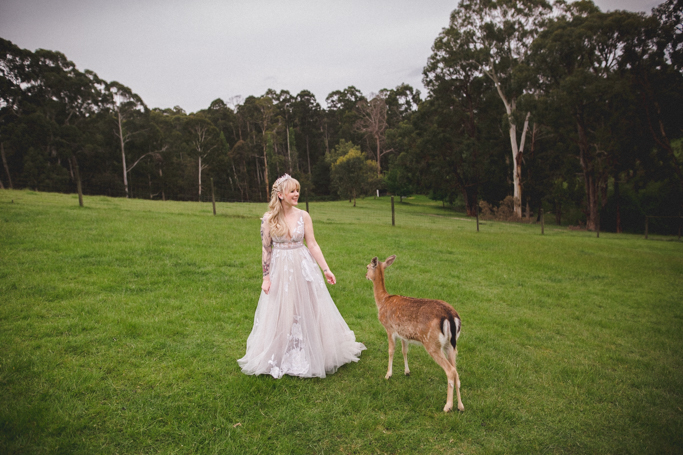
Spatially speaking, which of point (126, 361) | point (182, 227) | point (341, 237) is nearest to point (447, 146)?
point (341, 237)

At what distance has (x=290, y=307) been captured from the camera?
470cm

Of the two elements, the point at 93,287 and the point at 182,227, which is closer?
the point at 93,287

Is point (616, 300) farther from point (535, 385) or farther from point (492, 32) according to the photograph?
point (492, 32)

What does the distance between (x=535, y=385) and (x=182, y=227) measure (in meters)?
12.6

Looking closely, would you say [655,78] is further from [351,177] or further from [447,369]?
[447,369]

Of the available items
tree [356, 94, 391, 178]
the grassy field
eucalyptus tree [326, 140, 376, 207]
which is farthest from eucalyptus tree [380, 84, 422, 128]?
the grassy field

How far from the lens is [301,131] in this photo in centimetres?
7556

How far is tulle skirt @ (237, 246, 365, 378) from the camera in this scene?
15.2 feet

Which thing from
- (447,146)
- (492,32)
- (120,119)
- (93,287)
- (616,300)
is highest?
(492,32)

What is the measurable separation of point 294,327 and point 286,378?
622mm

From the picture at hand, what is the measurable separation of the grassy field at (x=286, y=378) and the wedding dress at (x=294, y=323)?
226 millimetres

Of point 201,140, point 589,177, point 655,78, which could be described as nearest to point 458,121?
point 589,177

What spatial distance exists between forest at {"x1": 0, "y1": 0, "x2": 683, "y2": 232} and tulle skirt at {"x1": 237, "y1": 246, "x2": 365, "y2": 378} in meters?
15.3

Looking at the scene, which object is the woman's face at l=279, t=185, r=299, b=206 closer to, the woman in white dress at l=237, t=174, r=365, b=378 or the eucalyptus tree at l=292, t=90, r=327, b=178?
the woman in white dress at l=237, t=174, r=365, b=378
